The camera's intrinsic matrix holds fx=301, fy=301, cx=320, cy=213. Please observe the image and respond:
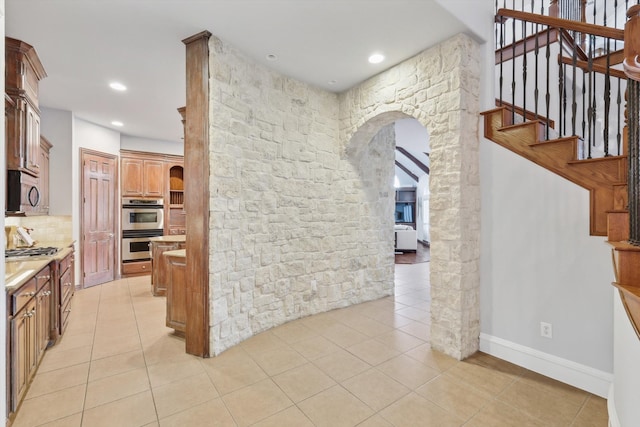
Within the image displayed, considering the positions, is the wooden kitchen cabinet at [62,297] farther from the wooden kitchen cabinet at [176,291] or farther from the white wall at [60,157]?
the white wall at [60,157]

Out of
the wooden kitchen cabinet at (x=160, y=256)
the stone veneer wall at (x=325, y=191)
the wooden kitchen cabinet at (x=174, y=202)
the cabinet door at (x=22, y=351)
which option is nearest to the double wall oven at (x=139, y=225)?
the wooden kitchen cabinet at (x=174, y=202)

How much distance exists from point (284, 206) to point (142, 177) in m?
4.22

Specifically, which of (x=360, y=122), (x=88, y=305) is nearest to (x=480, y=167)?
(x=360, y=122)

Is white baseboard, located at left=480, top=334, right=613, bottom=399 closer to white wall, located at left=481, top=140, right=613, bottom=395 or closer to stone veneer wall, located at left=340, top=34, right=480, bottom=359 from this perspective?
white wall, located at left=481, top=140, right=613, bottom=395

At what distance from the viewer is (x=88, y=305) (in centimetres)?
423

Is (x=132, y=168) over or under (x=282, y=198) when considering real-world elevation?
over

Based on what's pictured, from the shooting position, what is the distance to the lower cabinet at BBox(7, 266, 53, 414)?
189cm

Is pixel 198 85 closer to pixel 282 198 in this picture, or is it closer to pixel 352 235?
pixel 282 198

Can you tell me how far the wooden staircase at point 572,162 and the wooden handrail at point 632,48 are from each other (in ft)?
3.63

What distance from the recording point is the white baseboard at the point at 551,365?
217 centimetres

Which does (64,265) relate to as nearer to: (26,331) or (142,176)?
(26,331)

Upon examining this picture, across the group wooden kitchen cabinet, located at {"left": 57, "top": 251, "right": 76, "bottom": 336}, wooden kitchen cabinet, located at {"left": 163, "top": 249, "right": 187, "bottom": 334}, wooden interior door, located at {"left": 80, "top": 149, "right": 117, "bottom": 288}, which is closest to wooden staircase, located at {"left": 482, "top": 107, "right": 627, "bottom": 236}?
wooden kitchen cabinet, located at {"left": 163, "top": 249, "right": 187, "bottom": 334}

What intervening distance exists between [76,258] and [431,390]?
18.0ft

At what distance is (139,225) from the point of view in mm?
6062
